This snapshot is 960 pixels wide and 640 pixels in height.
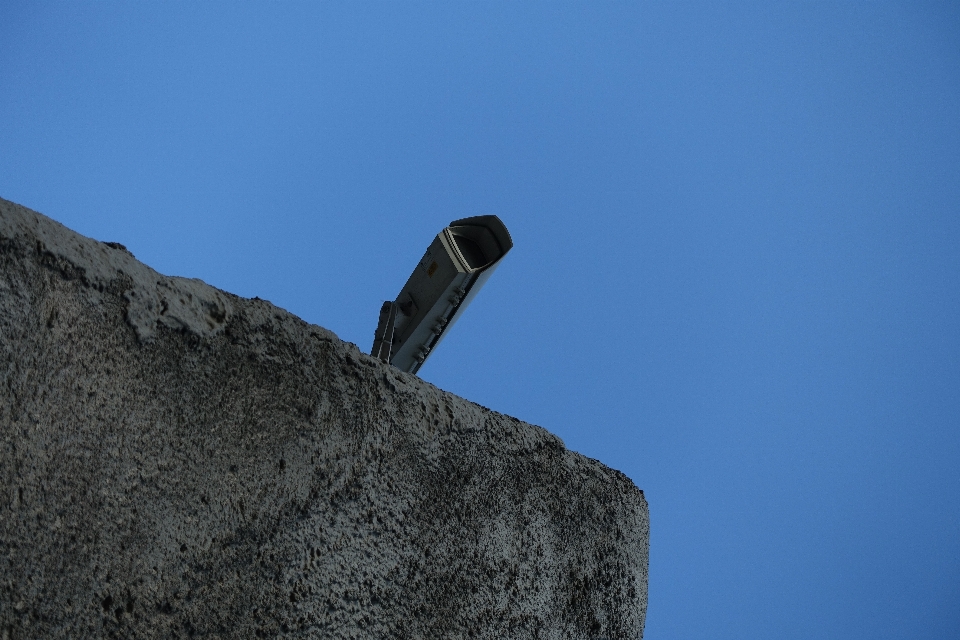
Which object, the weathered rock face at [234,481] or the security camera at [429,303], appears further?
the security camera at [429,303]

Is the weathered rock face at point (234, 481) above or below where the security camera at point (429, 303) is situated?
below

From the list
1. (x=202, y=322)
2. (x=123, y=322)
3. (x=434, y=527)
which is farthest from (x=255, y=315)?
(x=434, y=527)

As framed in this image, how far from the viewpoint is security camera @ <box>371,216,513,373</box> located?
232 cm

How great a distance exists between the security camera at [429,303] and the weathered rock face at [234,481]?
2.52ft

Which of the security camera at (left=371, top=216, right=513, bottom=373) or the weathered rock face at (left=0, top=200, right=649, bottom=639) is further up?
the security camera at (left=371, top=216, right=513, bottom=373)

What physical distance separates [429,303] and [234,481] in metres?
1.23

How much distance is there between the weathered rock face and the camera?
965 mm

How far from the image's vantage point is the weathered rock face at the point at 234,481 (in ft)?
3.17

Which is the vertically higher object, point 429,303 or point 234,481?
point 429,303

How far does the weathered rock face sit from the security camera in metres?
0.77

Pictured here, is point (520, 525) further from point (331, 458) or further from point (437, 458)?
point (331, 458)

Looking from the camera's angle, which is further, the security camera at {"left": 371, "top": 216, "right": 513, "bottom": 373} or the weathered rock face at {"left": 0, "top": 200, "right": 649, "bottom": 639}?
the security camera at {"left": 371, "top": 216, "right": 513, "bottom": 373}

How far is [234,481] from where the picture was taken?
115cm

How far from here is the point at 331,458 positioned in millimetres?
1262
